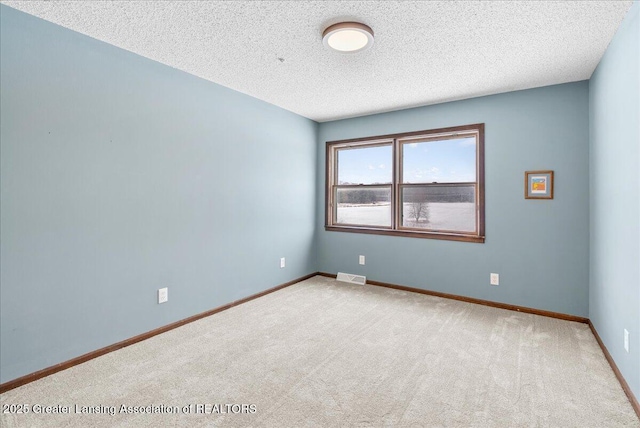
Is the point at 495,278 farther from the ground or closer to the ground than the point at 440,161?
closer to the ground

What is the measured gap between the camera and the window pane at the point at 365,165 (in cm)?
458

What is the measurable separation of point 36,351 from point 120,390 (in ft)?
2.29

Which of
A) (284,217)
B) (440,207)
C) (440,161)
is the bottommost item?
(284,217)

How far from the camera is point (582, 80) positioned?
3188 mm

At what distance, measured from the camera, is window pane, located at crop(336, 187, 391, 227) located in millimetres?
4605

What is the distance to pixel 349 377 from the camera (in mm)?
2182

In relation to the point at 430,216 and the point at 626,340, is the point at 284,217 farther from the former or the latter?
the point at 626,340

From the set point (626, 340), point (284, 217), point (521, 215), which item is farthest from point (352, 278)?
point (626, 340)

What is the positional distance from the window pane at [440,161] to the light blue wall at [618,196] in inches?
46.5

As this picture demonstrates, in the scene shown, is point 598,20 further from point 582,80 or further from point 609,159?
point 582,80

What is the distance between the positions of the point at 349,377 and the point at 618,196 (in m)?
2.29

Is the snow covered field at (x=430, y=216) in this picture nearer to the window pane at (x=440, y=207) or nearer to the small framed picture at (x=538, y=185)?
the window pane at (x=440, y=207)

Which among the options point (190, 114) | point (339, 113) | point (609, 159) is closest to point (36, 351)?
point (190, 114)

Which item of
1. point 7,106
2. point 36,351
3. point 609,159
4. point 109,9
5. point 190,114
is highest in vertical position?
point 109,9
